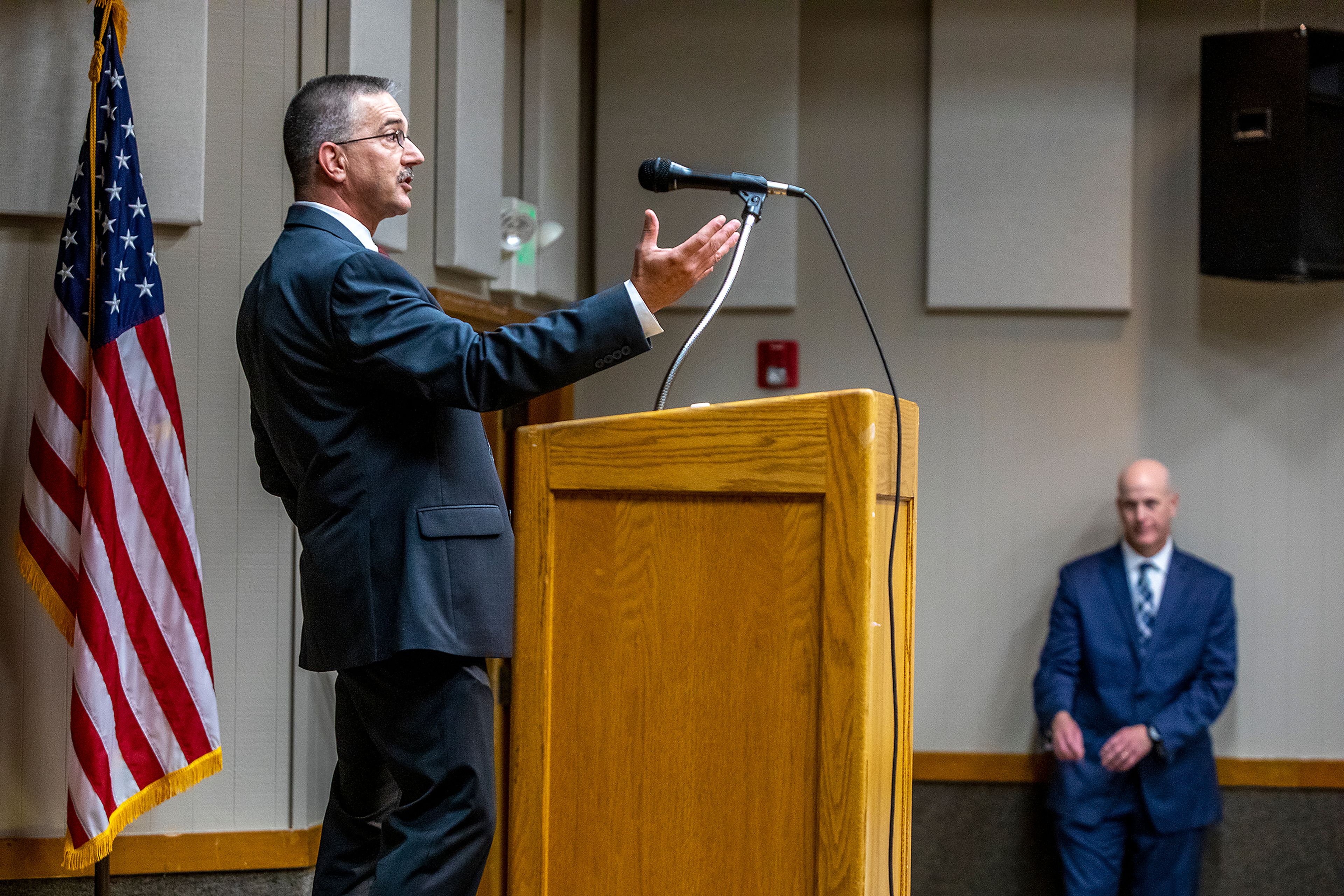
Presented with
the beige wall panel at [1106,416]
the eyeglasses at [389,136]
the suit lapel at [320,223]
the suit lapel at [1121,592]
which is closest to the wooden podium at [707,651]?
the suit lapel at [320,223]

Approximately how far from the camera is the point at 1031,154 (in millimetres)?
3688

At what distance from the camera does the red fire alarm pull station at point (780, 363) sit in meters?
3.78

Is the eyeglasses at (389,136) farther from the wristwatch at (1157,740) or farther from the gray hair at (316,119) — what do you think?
the wristwatch at (1157,740)

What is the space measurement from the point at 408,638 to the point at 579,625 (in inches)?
8.6

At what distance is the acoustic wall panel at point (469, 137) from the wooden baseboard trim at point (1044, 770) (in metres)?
2.01

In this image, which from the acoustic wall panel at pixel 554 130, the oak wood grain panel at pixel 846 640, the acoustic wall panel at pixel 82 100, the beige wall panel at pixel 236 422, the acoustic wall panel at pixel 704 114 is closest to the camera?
the oak wood grain panel at pixel 846 640

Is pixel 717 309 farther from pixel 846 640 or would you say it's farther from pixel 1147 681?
pixel 1147 681

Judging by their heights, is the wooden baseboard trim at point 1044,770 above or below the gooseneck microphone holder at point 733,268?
below

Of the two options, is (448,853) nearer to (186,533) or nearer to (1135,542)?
(186,533)

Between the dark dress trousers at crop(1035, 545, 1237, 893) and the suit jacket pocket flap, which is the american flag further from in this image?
the dark dress trousers at crop(1035, 545, 1237, 893)

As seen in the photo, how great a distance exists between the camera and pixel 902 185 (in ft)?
12.5

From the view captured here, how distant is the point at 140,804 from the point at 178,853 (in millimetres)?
288

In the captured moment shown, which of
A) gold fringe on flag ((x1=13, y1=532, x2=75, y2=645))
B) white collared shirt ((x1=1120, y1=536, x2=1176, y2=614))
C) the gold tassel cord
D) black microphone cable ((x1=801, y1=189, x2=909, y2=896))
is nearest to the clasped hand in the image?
white collared shirt ((x1=1120, y1=536, x2=1176, y2=614))

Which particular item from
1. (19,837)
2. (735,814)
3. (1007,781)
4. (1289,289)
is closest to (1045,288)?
(1289,289)
